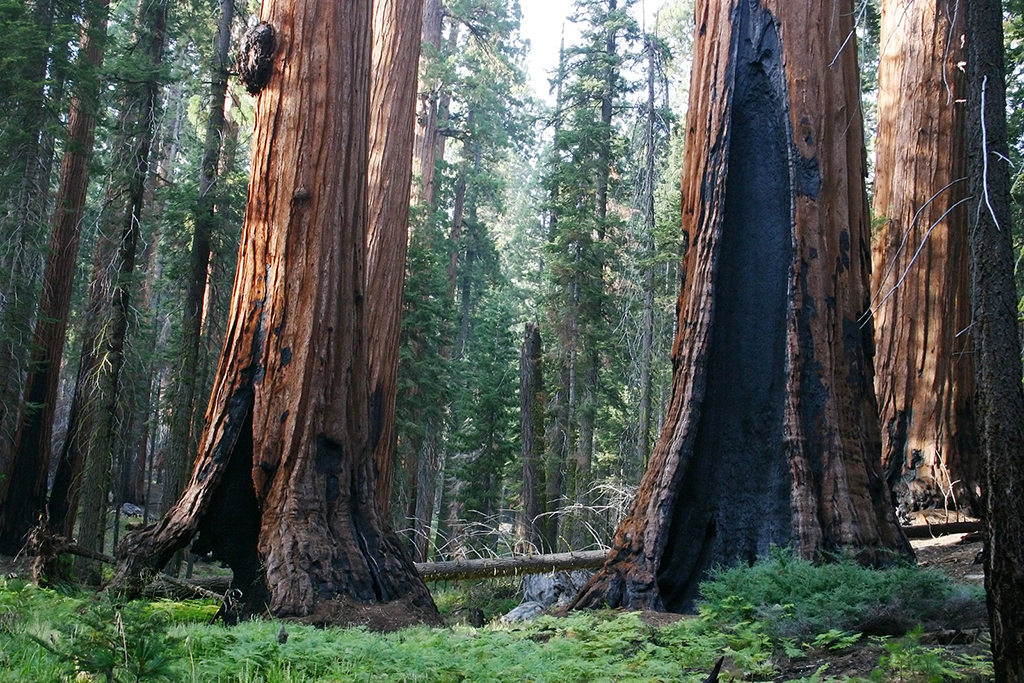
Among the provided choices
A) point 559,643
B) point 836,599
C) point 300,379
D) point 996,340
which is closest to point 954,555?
point 836,599

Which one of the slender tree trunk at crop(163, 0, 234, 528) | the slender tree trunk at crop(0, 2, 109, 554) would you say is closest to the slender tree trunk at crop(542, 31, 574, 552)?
the slender tree trunk at crop(163, 0, 234, 528)

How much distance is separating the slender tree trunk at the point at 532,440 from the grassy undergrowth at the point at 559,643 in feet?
41.9

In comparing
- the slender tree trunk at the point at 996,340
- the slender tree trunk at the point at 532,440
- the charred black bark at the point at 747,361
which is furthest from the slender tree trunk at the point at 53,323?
the slender tree trunk at the point at 996,340

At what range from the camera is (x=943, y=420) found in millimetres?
10398

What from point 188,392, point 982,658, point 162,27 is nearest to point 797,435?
point 982,658

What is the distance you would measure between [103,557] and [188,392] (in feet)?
24.4

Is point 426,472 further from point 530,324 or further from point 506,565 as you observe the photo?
point 506,565

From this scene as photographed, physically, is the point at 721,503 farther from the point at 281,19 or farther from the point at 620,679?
the point at 281,19

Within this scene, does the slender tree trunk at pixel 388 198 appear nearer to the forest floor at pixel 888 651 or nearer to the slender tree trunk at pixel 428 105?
the forest floor at pixel 888 651

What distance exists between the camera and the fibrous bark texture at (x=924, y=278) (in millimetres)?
10352

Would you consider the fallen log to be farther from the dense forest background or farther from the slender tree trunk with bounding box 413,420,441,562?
the slender tree trunk with bounding box 413,420,441,562

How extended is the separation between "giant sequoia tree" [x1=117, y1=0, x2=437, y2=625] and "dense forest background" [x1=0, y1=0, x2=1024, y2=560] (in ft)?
8.76

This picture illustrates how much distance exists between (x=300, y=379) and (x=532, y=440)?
12.3m

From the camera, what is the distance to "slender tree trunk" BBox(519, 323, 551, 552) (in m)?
18.8
